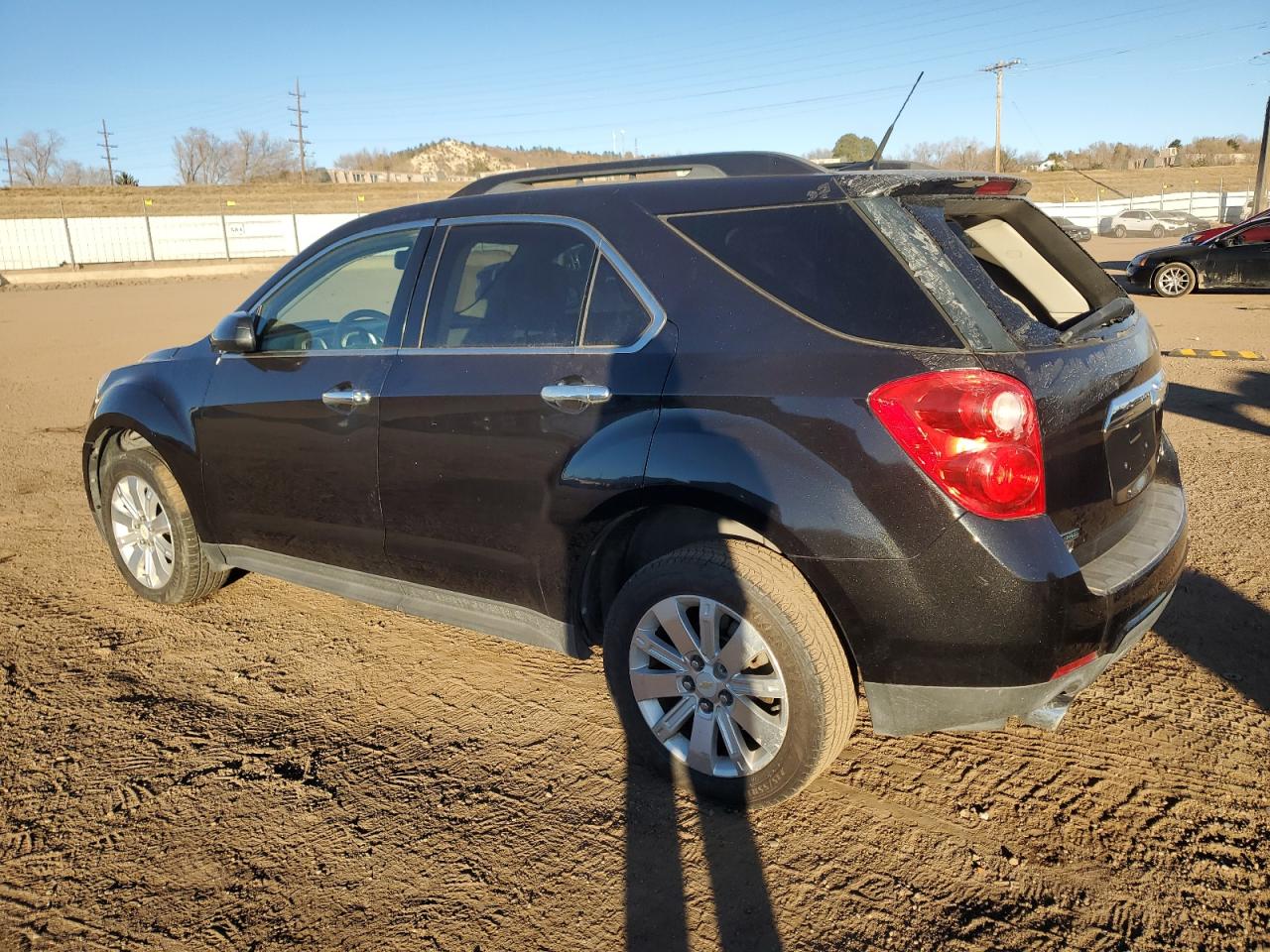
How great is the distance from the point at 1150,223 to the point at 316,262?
1640 inches

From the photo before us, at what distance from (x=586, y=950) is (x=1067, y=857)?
52.2 inches

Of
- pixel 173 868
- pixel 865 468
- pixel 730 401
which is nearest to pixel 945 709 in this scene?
pixel 865 468

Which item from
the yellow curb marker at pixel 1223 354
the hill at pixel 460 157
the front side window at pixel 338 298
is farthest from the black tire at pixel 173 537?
the hill at pixel 460 157

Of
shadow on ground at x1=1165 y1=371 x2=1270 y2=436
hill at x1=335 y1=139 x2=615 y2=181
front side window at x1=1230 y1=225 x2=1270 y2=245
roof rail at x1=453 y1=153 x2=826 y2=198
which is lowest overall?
shadow on ground at x1=1165 y1=371 x2=1270 y2=436

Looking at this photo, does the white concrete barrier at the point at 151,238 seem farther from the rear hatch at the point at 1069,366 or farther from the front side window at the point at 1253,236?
the rear hatch at the point at 1069,366

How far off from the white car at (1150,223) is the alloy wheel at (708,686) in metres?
42.0

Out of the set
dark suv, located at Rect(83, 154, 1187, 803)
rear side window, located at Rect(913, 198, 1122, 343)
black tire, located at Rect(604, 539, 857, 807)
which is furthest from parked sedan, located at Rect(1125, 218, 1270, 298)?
black tire, located at Rect(604, 539, 857, 807)

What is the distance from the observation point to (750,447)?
2521 millimetres

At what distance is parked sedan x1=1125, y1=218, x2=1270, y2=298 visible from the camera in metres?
15.6

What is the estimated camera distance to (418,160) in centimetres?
16338

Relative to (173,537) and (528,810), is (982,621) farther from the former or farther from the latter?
(173,537)

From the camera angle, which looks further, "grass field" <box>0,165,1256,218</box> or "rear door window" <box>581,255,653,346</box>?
"grass field" <box>0,165,1256,218</box>

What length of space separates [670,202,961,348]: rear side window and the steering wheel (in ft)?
4.57

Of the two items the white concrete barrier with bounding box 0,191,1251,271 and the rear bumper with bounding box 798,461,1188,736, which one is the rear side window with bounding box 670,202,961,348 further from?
the white concrete barrier with bounding box 0,191,1251,271
